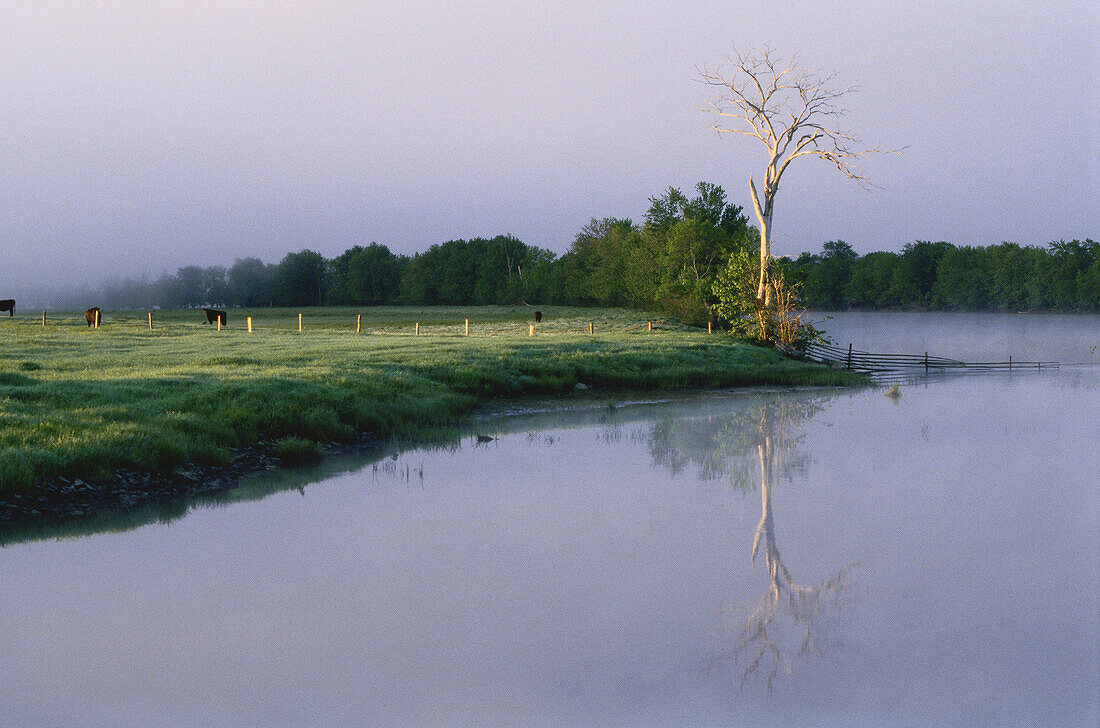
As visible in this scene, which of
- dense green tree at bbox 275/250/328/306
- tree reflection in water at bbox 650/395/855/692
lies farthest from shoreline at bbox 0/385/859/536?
dense green tree at bbox 275/250/328/306

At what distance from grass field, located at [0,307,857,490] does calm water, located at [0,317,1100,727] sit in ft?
7.85

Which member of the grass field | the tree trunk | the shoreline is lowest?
the shoreline

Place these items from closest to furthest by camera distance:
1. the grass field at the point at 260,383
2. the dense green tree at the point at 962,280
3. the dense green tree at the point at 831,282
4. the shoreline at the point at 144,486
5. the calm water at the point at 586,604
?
the calm water at the point at 586,604 < the shoreline at the point at 144,486 < the grass field at the point at 260,383 < the dense green tree at the point at 962,280 < the dense green tree at the point at 831,282

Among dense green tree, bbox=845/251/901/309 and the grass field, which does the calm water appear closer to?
the grass field

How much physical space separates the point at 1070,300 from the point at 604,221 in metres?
66.2

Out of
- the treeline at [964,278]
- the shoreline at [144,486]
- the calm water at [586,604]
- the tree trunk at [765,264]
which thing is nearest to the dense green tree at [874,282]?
the treeline at [964,278]

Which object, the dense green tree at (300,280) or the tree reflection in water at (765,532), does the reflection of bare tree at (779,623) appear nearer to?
the tree reflection in water at (765,532)

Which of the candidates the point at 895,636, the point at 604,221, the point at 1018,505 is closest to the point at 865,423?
the point at 1018,505

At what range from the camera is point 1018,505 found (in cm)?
1348

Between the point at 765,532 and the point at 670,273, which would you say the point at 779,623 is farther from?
the point at 670,273

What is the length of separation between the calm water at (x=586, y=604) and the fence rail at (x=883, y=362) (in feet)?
112

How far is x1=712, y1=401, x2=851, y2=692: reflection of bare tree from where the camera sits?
24.6 ft

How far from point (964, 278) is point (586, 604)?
493 ft

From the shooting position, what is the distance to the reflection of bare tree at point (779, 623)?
7488 mm
